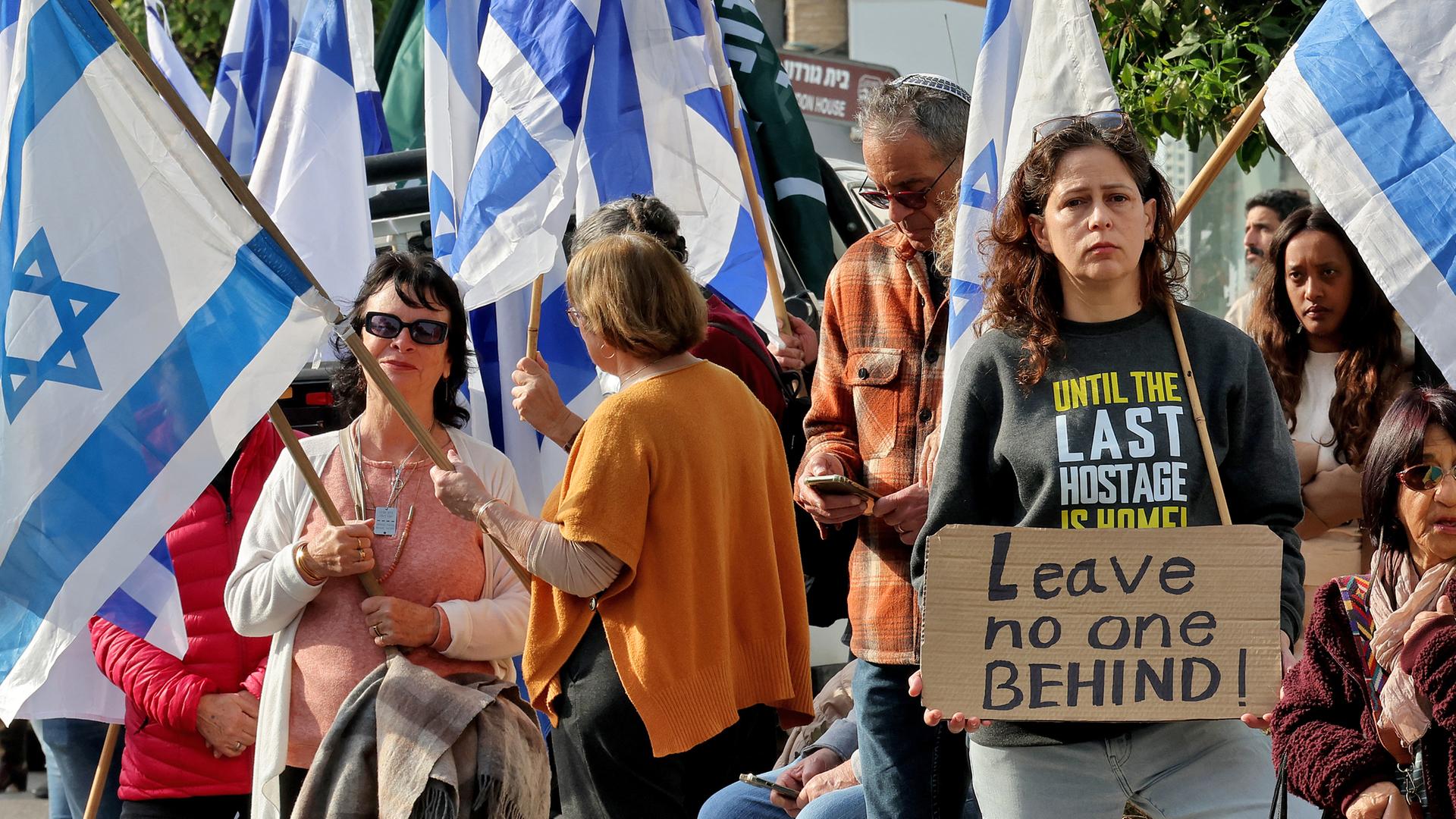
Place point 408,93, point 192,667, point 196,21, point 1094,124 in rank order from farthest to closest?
point 196,21, point 408,93, point 192,667, point 1094,124

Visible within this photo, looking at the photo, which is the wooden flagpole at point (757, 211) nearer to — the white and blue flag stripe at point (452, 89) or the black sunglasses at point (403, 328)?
the white and blue flag stripe at point (452, 89)

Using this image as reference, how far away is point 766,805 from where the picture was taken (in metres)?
4.12

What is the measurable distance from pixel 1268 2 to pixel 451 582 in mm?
3115

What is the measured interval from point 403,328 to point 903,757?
178 cm

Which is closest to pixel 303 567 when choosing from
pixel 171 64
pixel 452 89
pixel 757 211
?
pixel 757 211

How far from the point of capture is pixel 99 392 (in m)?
3.89

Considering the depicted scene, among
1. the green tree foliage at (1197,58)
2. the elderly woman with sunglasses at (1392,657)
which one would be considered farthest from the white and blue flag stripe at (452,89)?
the elderly woman with sunglasses at (1392,657)

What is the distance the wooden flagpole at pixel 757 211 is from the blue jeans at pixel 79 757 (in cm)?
241

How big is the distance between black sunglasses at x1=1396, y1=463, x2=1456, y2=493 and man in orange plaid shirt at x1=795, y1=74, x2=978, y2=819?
39.0 inches

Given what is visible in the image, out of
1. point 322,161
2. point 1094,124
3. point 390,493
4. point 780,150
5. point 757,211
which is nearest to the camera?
point 1094,124

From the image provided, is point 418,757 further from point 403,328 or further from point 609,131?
point 609,131

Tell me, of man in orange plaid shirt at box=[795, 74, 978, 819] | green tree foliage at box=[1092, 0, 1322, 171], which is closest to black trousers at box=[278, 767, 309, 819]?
man in orange plaid shirt at box=[795, 74, 978, 819]

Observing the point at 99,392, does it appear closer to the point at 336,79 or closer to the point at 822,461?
Answer: the point at 822,461

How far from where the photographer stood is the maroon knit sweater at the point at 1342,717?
3.22 metres
